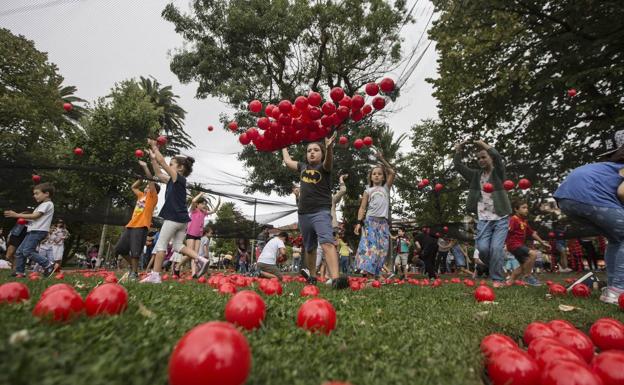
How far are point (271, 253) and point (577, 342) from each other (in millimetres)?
7138

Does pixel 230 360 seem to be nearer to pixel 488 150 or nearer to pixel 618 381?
pixel 618 381

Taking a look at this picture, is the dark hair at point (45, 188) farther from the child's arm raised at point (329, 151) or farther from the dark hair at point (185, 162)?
the child's arm raised at point (329, 151)

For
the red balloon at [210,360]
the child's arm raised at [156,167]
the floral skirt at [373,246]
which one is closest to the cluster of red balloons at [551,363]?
the red balloon at [210,360]

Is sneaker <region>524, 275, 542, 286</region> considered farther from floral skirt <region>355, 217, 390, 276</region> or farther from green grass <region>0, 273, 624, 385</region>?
green grass <region>0, 273, 624, 385</region>

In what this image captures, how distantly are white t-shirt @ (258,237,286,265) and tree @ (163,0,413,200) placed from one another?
320 inches

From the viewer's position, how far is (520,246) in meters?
7.60

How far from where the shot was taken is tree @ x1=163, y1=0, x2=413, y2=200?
56.3 feet

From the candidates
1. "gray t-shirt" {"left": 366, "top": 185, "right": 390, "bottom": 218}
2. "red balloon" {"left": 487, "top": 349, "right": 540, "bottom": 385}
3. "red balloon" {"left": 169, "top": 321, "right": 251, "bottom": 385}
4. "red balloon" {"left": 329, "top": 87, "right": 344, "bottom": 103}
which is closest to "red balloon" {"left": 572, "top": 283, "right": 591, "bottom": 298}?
"gray t-shirt" {"left": 366, "top": 185, "right": 390, "bottom": 218}

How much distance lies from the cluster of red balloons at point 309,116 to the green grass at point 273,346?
392 cm

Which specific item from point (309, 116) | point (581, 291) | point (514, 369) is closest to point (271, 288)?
point (514, 369)

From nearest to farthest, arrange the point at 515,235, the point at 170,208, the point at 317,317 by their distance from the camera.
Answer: the point at 317,317, the point at 170,208, the point at 515,235

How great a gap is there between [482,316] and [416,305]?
0.72 m

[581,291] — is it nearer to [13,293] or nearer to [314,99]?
[314,99]

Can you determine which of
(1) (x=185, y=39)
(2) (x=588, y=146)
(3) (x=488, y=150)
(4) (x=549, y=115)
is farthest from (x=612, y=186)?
(1) (x=185, y=39)
